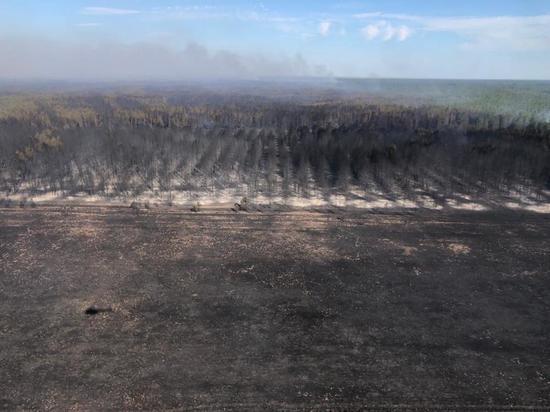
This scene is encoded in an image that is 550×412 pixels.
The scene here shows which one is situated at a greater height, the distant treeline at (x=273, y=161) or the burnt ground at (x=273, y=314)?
the distant treeline at (x=273, y=161)

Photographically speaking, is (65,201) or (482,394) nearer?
(482,394)

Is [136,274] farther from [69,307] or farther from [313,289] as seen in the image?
[313,289]

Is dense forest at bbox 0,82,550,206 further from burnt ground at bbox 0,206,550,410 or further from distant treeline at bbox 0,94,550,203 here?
burnt ground at bbox 0,206,550,410

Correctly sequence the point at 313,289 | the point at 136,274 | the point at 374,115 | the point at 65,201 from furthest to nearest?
1. the point at 374,115
2. the point at 65,201
3. the point at 136,274
4. the point at 313,289

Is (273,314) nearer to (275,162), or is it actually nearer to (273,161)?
(273,161)

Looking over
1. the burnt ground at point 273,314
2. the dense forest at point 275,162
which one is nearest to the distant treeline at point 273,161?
the dense forest at point 275,162

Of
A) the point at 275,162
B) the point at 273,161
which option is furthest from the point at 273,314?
the point at 275,162

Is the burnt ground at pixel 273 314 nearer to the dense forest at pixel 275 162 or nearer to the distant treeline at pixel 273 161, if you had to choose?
the dense forest at pixel 275 162

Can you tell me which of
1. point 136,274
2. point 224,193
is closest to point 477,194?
point 224,193
